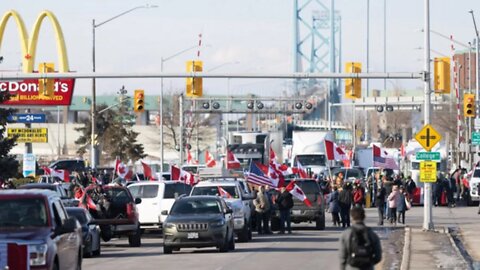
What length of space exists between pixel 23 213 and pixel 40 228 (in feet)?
2.33

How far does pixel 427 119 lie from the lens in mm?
39562

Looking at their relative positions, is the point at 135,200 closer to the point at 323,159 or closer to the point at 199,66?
the point at 199,66

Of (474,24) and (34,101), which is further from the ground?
(474,24)

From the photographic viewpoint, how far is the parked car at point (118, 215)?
3353 centimetres

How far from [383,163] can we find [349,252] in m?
40.0

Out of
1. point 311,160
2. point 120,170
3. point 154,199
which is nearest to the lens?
point 154,199

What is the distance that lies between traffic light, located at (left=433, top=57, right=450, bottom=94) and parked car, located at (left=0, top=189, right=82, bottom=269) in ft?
67.9

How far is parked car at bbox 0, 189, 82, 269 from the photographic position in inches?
722

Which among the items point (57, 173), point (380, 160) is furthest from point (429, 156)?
point (57, 173)

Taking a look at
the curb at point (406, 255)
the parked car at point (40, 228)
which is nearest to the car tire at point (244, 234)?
the curb at point (406, 255)

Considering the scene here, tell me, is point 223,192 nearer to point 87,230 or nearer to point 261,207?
point 261,207

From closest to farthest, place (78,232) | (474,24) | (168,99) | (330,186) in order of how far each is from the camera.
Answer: (78,232) → (330,186) → (474,24) → (168,99)

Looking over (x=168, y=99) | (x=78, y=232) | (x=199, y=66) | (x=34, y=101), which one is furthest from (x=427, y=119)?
(x=168, y=99)

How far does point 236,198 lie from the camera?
1481 inches
